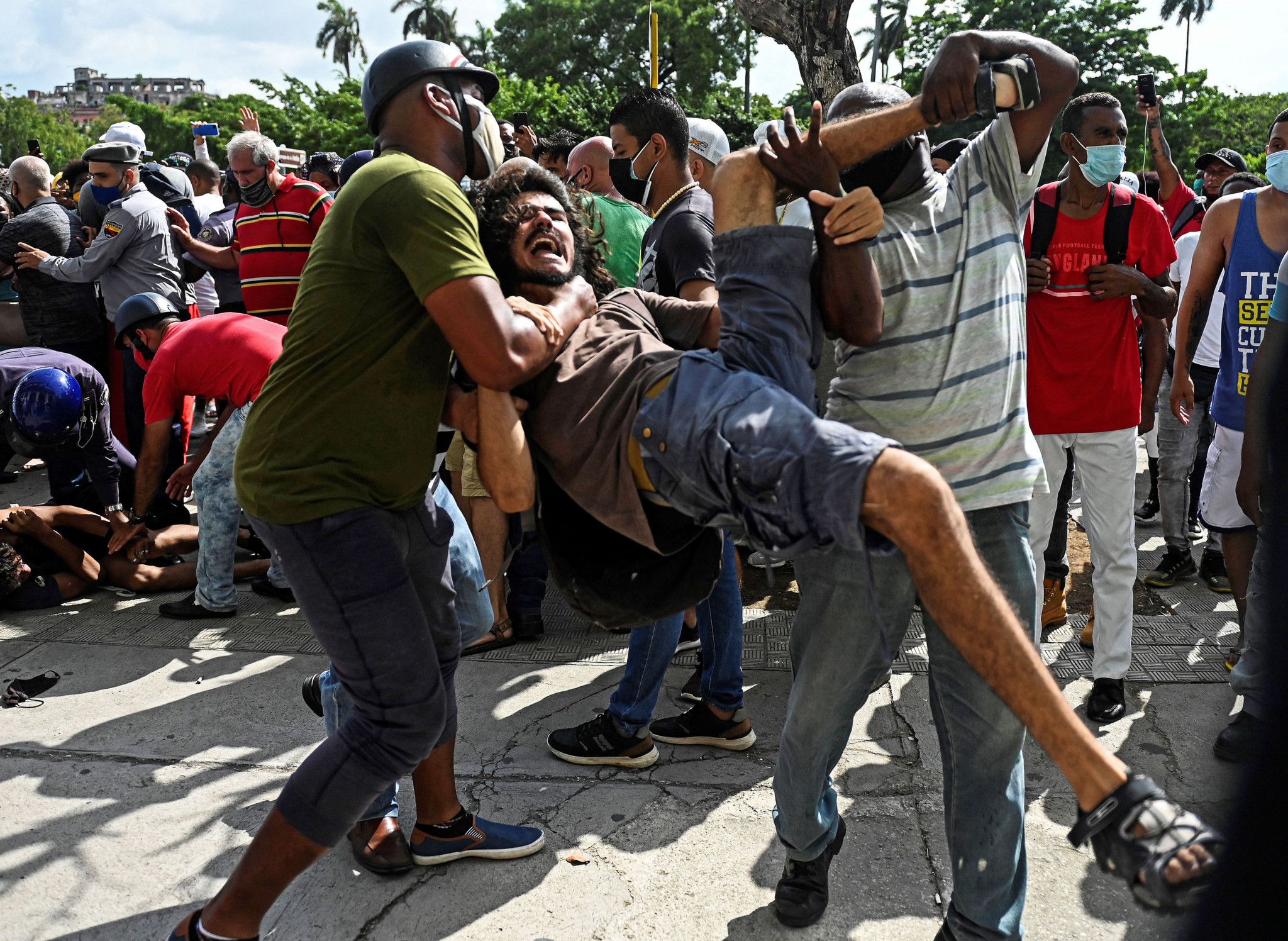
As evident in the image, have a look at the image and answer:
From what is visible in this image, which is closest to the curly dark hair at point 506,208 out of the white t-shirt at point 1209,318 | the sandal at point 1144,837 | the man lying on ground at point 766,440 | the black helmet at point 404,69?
the man lying on ground at point 766,440

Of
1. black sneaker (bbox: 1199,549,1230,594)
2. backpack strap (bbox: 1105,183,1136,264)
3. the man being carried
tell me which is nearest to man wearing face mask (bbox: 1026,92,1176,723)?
backpack strap (bbox: 1105,183,1136,264)

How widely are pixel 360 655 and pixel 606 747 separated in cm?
135

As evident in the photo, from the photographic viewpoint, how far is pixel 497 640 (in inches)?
184

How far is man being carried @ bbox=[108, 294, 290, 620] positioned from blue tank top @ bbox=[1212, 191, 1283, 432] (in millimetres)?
4019

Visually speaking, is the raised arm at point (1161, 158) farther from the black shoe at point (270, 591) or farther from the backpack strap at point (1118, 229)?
the black shoe at point (270, 591)

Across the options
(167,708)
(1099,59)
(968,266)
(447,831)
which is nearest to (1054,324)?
(968,266)

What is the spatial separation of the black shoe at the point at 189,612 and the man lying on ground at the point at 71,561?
39cm

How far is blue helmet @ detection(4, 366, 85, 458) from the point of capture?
5273 mm

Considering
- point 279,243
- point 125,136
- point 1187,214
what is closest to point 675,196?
point 279,243

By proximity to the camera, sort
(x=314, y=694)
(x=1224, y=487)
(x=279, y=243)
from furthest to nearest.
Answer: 1. (x=279, y=243)
2. (x=1224, y=487)
3. (x=314, y=694)

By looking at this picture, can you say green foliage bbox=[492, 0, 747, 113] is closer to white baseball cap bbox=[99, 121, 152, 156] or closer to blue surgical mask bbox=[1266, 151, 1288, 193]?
white baseball cap bbox=[99, 121, 152, 156]

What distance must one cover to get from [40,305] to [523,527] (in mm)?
6065

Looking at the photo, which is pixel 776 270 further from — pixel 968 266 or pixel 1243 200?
pixel 1243 200

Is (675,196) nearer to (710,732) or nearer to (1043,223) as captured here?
(1043,223)
